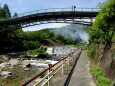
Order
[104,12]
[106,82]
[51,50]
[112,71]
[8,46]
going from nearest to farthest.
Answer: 1. [106,82]
2. [112,71]
3. [104,12]
4. [8,46]
5. [51,50]

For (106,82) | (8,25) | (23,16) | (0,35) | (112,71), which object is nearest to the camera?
(106,82)

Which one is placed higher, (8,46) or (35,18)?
(35,18)

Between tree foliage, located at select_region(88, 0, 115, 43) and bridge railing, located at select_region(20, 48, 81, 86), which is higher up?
tree foliage, located at select_region(88, 0, 115, 43)

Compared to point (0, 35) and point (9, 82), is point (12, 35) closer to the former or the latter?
point (0, 35)

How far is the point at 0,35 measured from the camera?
64.1 m

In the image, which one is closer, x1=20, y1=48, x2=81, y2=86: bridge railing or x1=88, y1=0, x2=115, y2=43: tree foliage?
x1=20, y1=48, x2=81, y2=86: bridge railing

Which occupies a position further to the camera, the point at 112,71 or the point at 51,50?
the point at 51,50

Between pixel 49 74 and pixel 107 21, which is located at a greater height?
pixel 107 21

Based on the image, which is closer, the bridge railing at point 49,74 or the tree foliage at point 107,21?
the bridge railing at point 49,74

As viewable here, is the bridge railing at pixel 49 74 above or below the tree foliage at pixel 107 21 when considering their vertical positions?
below

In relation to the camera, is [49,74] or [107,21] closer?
[49,74]

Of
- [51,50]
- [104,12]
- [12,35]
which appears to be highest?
[104,12]

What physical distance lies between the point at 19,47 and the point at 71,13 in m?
33.3

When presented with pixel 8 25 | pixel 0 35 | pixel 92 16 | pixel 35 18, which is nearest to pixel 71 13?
pixel 92 16
